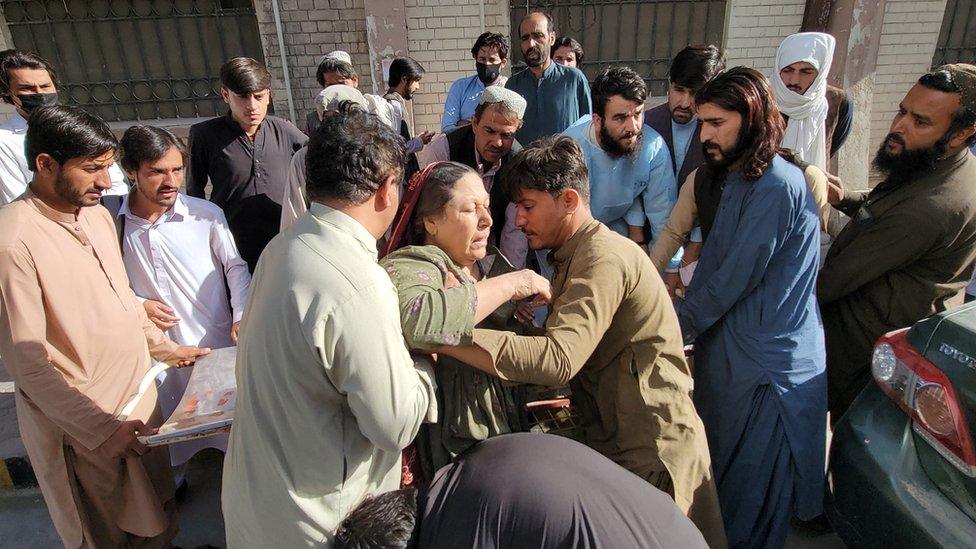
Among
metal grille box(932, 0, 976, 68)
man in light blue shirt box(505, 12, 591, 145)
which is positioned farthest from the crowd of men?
metal grille box(932, 0, 976, 68)

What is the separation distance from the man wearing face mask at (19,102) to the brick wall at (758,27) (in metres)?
6.84

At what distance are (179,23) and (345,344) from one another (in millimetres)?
7248

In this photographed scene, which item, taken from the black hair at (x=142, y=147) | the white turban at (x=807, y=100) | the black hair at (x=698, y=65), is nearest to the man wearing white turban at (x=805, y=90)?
the white turban at (x=807, y=100)

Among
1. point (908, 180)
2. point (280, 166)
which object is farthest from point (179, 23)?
point (908, 180)

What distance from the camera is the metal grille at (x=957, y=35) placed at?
290 inches

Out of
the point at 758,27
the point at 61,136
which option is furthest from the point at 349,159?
the point at 758,27

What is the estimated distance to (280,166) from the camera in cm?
350

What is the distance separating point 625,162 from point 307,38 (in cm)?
519

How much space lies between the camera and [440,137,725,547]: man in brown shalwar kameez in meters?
1.68

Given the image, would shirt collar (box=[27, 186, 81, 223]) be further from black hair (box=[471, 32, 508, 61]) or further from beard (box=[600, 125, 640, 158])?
black hair (box=[471, 32, 508, 61])

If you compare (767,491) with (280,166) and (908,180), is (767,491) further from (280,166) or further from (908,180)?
(280,166)

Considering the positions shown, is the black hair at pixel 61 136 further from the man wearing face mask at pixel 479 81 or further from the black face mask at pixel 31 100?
the man wearing face mask at pixel 479 81

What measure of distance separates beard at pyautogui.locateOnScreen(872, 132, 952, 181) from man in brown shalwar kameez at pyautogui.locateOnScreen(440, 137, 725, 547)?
1.39m

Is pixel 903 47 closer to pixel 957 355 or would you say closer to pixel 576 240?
pixel 957 355
